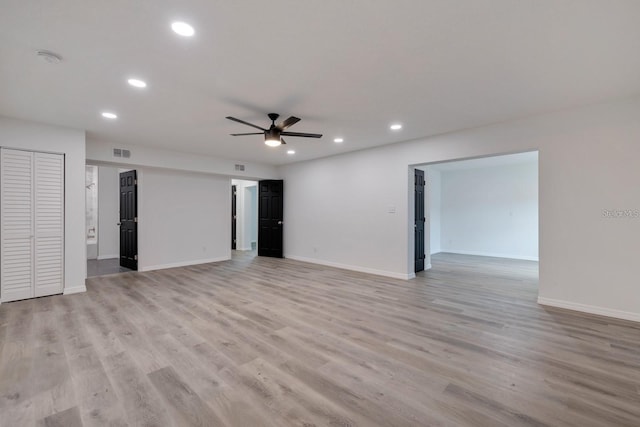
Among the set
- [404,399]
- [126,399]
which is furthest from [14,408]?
[404,399]

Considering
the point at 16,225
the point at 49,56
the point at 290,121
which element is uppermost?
the point at 49,56

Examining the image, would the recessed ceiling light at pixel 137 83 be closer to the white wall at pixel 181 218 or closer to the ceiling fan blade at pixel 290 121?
Answer: the ceiling fan blade at pixel 290 121

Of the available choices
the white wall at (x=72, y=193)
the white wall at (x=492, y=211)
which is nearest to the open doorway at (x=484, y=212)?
the white wall at (x=492, y=211)

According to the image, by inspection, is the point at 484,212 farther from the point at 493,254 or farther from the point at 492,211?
the point at 493,254

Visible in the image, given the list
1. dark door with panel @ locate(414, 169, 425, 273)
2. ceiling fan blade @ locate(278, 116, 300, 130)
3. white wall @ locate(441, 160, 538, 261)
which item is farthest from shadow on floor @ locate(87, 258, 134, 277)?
white wall @ locate(441, 160, 538, 261)

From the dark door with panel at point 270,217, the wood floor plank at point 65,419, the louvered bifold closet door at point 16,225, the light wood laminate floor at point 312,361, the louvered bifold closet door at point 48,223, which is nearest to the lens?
the wood floor plank at point 65,419

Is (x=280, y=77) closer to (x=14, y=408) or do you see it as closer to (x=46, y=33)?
(x=46, y=33)

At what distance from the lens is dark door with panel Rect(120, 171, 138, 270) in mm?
6125

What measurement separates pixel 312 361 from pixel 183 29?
2887mm

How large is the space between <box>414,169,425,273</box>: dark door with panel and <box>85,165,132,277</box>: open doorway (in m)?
8.29

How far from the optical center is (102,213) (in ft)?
27.0

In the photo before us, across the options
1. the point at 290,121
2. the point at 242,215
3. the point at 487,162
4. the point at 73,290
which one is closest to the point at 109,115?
the point at 290,121

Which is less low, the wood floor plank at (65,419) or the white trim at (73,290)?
the white trim at (73,290)

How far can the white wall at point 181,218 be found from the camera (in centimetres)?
621
